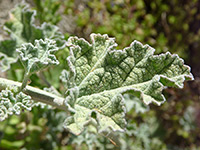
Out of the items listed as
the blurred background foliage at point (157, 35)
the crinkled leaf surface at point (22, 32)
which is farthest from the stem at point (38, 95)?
the blurred background foliage at point (157, 35)

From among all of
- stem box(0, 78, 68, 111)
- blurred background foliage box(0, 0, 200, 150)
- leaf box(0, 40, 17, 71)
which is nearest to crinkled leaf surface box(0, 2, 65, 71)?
leaf box(0, 40, 17, 71)

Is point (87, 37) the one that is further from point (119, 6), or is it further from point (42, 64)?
point (42, 64)

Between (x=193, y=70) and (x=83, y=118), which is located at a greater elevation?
(x=193, y=70)

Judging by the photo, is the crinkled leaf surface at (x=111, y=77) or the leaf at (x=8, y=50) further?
the leaf at (x=8, y=50)

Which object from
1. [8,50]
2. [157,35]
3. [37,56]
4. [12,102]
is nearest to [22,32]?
[8,50]

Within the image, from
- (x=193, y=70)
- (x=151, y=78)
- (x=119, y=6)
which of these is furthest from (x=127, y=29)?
(x=151, y=78)

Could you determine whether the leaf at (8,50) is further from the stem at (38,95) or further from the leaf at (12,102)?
the leaf at (12,102)
